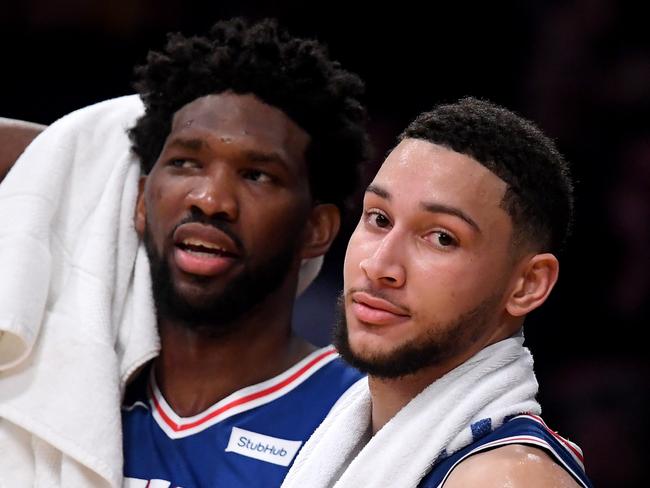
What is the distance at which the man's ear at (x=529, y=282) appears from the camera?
5.24 ft

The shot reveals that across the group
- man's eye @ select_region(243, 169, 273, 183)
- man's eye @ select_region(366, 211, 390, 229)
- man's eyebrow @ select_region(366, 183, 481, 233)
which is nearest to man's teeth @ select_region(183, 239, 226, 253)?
man's eye @ select_region(243, 169, 273, 183)

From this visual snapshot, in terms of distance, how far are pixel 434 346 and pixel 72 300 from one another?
0.84m

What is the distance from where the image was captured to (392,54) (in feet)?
11.2

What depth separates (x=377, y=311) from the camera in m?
1.57

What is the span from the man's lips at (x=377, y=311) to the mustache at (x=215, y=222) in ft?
1.71

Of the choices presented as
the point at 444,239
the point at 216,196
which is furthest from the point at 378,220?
the point at 216,196

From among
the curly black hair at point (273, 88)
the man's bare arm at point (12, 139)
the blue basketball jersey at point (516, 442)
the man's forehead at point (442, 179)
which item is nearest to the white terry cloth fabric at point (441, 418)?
the blue basketball jersey at point (516, 442)

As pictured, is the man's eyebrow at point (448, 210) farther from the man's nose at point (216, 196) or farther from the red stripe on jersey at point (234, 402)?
the red stripe on jersey at point (234, 402)

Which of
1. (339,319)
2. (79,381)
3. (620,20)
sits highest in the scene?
(620,20)

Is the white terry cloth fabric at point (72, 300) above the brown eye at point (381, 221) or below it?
below

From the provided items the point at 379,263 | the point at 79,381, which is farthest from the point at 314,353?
the point at 379,263

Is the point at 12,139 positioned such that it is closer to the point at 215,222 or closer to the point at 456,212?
the point at 215,222

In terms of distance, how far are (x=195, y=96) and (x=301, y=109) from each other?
8.2 inches

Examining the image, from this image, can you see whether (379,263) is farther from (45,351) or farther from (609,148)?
(609,148)
